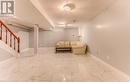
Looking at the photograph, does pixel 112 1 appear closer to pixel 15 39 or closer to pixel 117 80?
pixel 117 80

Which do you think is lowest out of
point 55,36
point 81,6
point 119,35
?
point 119,35

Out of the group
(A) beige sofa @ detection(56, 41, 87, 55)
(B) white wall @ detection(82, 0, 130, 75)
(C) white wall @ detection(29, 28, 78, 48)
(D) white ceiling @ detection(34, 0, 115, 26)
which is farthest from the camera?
(C) white wall @ detection(29, 28, 78, 48)

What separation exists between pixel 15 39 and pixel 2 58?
2.06m

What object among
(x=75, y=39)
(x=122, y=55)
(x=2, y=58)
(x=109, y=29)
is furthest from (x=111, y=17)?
(x=75, y=39)

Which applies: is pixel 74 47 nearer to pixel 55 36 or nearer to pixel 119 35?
pixel 55 36

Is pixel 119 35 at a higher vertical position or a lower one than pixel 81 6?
lower

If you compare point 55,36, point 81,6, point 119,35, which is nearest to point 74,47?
point 55,36

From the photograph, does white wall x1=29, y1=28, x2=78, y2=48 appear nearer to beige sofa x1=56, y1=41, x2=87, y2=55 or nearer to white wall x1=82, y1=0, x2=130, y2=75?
beige sofa x1=56, y1=41, x2=87, y2=55

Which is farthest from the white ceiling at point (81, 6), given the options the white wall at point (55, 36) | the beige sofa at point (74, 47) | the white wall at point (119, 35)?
the white wall at point (55, 36)

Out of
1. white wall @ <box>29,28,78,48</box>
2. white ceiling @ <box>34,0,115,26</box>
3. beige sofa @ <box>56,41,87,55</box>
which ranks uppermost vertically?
white ceiling @ <box>34,0,115,26</box>

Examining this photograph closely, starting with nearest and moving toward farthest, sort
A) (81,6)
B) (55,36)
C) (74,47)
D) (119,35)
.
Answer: (119,35) < (81,6) < (74,47) < (55,36)

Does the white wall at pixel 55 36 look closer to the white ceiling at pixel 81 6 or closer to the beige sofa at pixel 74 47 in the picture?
the beige sofa at pixel 74 47

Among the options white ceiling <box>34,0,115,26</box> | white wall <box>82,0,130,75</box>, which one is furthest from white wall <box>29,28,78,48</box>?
white wall <box>82,0,130,75</box>

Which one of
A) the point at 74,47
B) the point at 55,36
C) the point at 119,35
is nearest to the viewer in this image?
the point at 119,35
